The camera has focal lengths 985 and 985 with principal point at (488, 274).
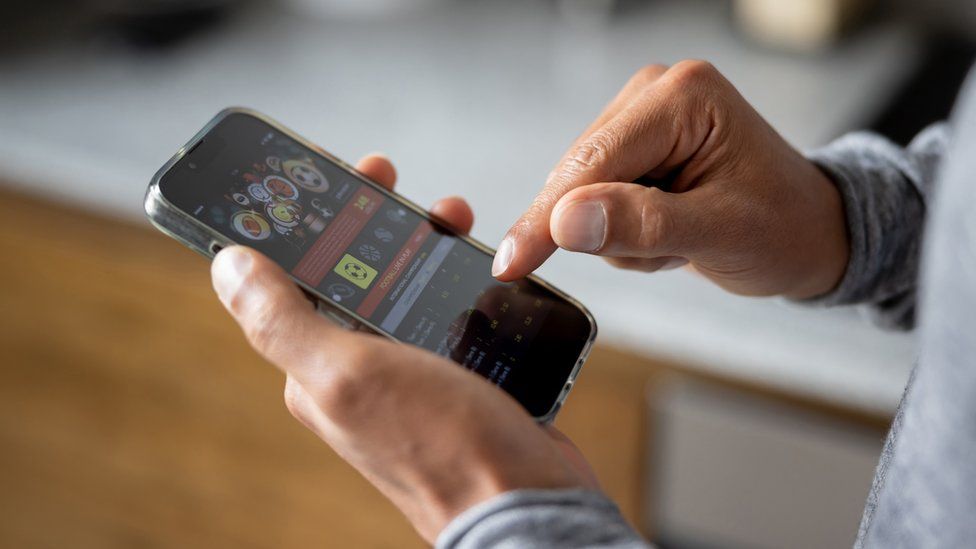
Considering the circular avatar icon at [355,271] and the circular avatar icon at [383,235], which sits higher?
the circular avatar icon at [383,235]

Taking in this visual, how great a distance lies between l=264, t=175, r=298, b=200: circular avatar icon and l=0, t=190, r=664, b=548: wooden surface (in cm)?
41

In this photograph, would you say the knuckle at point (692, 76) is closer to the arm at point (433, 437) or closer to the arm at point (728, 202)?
the arm at point (728, 202)

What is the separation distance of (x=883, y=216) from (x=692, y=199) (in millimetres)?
143

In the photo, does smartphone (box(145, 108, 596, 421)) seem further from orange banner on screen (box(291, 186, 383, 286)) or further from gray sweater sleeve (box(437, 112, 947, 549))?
gray sweater sleeve (box(437, 112, 947, 549))

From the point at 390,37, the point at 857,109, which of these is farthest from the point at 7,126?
the point at 857,109

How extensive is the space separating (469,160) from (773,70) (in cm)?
37

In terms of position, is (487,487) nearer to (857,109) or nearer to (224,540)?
(857,109)

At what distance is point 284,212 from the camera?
21.2 inches

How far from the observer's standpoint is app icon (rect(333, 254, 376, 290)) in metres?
0.53

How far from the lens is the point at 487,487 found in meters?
0.38

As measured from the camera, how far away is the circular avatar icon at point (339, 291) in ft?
1.70

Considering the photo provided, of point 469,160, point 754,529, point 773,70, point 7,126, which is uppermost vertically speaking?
point 773,70

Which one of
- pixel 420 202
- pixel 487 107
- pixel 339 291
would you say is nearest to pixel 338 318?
pixel 339 291


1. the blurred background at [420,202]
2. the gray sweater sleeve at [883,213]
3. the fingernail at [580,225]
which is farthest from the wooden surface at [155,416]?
the fingernail at [580,225]
